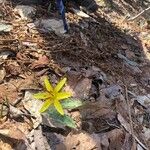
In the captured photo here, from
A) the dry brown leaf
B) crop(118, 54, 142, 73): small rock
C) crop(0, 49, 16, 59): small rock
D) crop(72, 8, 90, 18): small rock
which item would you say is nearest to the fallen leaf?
crop(0, 49, 16, 59): small rock

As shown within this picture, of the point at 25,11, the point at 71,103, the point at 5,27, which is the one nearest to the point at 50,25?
the point at 25,11

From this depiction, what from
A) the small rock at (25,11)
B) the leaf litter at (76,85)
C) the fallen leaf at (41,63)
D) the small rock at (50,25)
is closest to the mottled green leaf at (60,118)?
the leaf litter at (76,85)

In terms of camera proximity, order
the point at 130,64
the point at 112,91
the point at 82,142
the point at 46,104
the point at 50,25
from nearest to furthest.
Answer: the point at 46,104
the point at 82,142
the point at 112,91
the point at 50,25
the point at 130,64

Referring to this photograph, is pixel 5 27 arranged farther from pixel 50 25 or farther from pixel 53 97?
pixel 53 97

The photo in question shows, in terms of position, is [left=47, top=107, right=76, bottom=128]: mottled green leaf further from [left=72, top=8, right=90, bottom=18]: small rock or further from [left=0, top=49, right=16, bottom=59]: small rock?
[left=72, top=8, right=90, bottom=18]: small rock

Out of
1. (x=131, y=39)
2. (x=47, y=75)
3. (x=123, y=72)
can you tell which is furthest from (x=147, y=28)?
(x=47, y=75)

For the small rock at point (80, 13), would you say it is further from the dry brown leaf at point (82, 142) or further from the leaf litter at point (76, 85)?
the dry brown leaf at point (82, 142)

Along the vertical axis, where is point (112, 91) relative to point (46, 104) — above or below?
below
